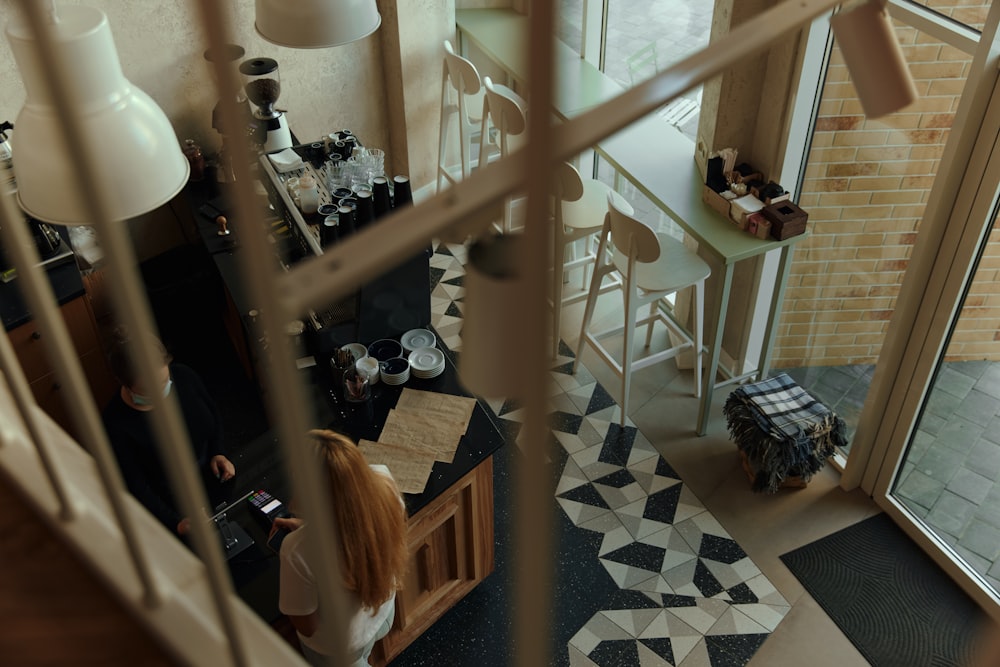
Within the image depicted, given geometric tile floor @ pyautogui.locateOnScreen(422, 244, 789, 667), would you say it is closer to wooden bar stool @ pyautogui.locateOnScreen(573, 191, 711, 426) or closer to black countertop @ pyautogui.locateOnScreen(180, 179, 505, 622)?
wooden bar stool @ pyautogui.locateOnScreen(573, 191, 711, 426)

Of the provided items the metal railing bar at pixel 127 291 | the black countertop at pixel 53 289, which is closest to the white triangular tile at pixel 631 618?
the black countertop at pixel 53 289

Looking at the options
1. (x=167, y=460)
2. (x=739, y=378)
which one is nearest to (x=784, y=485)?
(x=739, y=378)

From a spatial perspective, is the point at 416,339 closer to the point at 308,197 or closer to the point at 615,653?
the point at 308,197

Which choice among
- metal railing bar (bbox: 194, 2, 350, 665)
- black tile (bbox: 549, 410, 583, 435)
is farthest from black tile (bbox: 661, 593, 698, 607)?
metal railing bar (bbox: 194, 2, 350, 665)

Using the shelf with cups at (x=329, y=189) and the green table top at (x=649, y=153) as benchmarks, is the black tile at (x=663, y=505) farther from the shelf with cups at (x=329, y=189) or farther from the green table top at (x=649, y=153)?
the shelf with cups at (x=329, y=189)

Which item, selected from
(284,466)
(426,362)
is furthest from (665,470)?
(284,466)

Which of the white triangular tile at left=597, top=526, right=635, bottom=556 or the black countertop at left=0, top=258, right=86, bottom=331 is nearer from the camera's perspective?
the black countertop at left=0, top=258, right=86, bottom=331

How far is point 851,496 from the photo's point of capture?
13.7 feet

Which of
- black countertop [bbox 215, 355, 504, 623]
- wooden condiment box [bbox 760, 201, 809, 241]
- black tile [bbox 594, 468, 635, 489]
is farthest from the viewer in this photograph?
black tile [bbox 594, 468, 635, 489]

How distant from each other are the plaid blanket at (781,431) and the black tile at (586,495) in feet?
2.28

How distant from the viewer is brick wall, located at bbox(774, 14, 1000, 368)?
3.41 meters

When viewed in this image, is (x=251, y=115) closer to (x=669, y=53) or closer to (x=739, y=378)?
(x=669, y=53)

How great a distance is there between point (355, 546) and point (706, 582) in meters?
1.91

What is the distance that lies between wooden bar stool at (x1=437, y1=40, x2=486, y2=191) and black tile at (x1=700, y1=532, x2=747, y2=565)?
7.85ft
